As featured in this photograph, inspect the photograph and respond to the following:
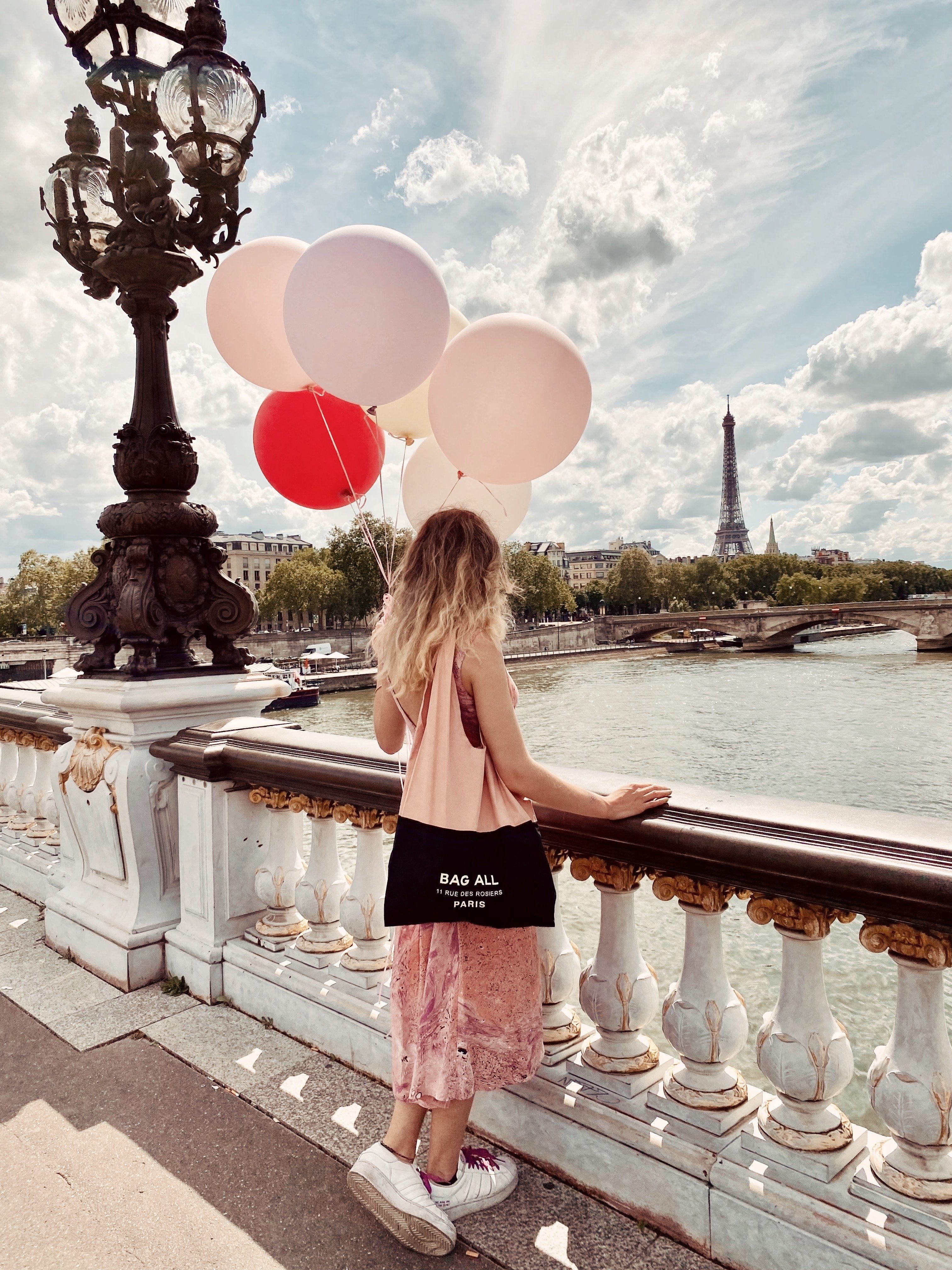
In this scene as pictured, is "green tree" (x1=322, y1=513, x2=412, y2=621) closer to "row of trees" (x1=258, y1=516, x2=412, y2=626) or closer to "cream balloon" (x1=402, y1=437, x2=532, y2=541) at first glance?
"row of trees" (x1=258, y1=516, x2=412, y2=626)

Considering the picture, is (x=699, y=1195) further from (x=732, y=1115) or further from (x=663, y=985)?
(x=663, y=985)

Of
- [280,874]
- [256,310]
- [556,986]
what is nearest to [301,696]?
[280,874]

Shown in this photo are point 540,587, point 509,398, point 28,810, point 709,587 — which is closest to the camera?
point 509,398

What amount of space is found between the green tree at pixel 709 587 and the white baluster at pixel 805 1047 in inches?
4146

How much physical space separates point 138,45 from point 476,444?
102 inches

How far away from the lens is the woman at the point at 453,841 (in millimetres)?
1810

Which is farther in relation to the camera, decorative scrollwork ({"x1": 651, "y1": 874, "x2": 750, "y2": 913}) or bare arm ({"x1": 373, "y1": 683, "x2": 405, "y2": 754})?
bare arm ({"x1": 373, "y1": 683, "x2": 405, "y2": 754})

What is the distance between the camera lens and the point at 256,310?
3104 millimetres

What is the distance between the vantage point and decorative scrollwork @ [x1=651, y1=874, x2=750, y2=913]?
1848 millimetres

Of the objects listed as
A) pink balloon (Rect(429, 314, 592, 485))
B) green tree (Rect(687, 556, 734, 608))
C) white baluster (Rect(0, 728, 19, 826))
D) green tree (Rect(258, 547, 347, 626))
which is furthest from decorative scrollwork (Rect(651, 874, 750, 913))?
green tree (Rect(687, 556, 734, 608))

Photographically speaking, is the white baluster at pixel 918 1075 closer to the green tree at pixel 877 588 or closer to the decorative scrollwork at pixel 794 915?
the decorative scrollwork at pixel 794 915

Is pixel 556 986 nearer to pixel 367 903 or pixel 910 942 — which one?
pixel 367 903

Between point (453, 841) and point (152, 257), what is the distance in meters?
2.86

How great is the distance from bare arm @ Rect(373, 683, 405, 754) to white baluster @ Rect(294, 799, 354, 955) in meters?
0.91
